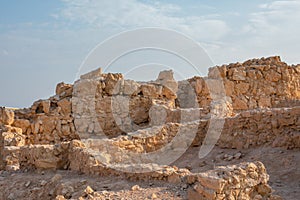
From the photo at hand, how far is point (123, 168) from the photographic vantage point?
19.7ft

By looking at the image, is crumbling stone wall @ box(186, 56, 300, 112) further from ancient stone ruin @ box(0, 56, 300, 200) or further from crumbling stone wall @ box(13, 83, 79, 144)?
crumbling stone wall @ box(13, 83, 79, 144)

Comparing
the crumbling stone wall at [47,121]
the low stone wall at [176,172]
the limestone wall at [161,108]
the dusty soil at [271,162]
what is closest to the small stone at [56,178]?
the low stone wall at [176,172]

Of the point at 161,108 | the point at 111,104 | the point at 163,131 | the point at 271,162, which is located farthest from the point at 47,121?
the point at 271,162

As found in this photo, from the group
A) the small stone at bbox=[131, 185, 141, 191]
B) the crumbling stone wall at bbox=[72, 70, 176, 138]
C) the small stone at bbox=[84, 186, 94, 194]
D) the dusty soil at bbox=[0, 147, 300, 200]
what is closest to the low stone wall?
the dusty soil at bbox=[0, 147, 300, 200]

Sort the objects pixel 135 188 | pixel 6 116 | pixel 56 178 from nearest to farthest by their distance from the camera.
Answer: pixel 135 188 < pixel 56 178 < pixel 6 116

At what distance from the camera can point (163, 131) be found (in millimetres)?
8758

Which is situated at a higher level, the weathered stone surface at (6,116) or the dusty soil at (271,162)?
the weathered stone surface at (6,116)

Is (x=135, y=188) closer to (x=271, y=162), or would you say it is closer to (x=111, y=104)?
(x=271, y=162)

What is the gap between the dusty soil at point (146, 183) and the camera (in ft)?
17.1

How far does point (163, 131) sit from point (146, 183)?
127 inches

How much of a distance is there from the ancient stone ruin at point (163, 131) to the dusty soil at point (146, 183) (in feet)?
0.12

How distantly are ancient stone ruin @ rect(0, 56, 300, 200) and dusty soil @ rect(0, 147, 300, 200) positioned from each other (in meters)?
0.04

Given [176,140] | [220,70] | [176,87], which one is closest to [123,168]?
[176,140]

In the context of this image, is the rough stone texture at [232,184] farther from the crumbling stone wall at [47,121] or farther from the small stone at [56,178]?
the crumbling stone wall at [47,121]
